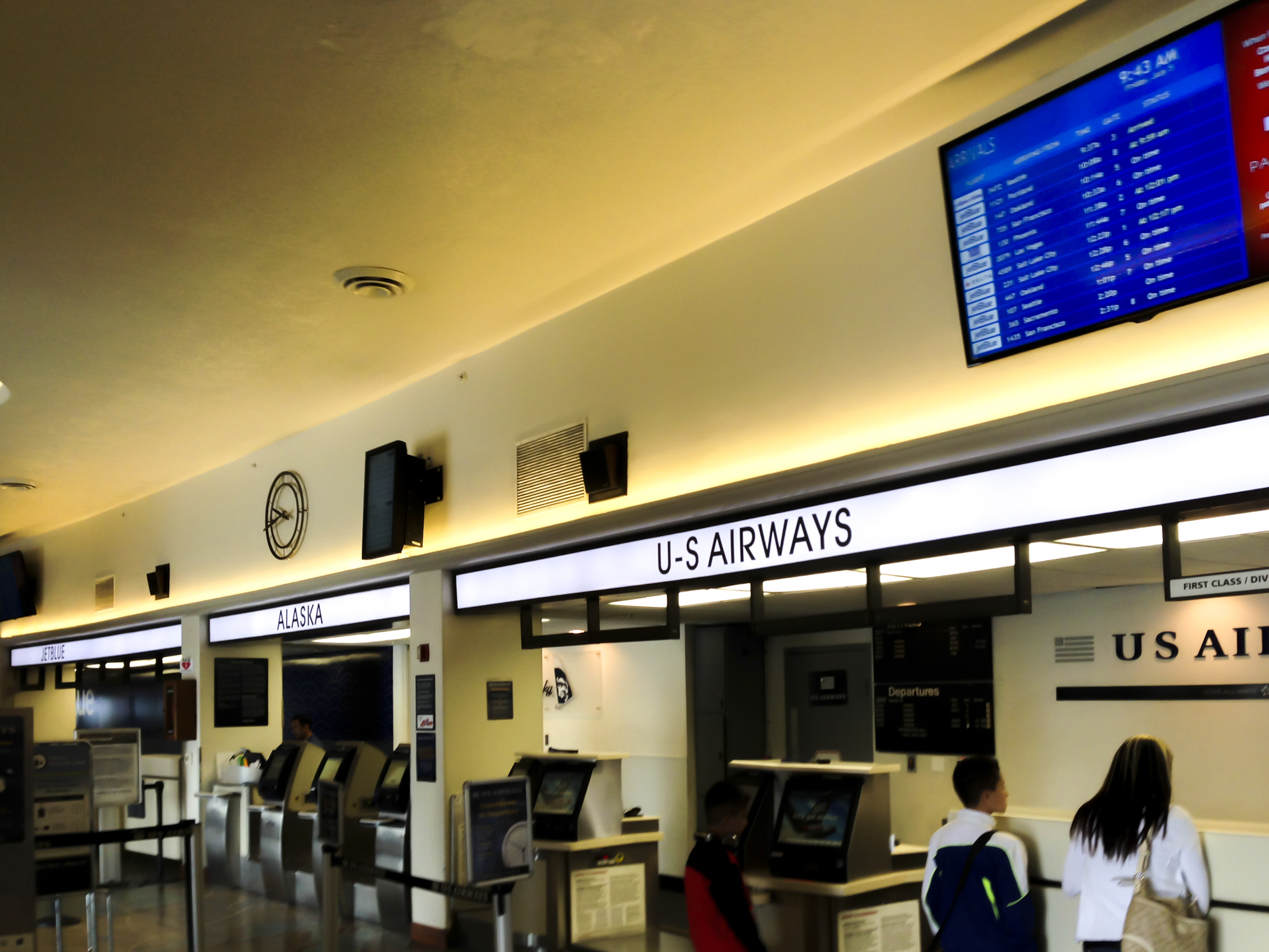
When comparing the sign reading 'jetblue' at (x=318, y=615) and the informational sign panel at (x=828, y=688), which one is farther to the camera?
the informational sign panel at (x=828, y=688)

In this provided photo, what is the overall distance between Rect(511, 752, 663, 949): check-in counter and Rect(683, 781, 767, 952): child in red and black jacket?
2099 mm

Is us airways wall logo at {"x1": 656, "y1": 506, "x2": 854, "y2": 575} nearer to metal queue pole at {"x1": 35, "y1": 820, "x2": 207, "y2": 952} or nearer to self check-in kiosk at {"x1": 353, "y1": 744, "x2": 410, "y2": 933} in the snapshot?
metal queue pole at {"x1": 35, "y1": 820, "x2": 207, "y2": 952}

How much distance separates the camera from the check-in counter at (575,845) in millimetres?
6352

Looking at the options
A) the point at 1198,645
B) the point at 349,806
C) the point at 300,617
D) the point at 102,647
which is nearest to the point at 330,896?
the point at 300,617

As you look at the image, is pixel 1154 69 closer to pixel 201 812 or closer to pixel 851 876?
pixel 851 876

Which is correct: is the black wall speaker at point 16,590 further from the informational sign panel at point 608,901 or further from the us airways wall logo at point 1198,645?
the us airways wall logo at point 1198,645

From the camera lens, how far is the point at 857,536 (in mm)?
4281

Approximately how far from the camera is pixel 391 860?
755 cm

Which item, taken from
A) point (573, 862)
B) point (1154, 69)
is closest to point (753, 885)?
point (573, 862)

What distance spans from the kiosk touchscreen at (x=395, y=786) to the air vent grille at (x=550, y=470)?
251 cm

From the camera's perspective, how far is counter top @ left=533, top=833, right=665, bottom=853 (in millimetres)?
6320

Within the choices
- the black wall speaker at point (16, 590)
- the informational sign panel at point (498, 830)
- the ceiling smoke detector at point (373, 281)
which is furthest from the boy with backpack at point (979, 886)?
the black wall speaker at point (16, 590)

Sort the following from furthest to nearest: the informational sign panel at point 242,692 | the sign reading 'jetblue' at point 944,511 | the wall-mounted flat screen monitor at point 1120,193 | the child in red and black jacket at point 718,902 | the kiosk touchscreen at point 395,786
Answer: the informational sign panel at point 242,692, the kiosk touchscreen at point 395,786, the child in red and black jacket at point 718,902, the sign reading 'jetblue' at point 944,511, the wall-mounted flat screen monitor at point 1120,193

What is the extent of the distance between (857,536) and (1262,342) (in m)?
1.58
